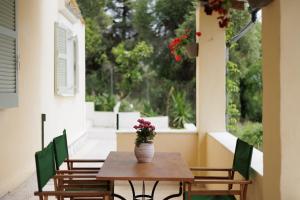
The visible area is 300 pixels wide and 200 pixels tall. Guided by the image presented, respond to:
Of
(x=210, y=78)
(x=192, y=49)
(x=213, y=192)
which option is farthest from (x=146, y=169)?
(x=192, y=49)

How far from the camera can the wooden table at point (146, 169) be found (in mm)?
2658

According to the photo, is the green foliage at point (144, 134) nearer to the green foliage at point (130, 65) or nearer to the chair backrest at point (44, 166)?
the chair backrest at point (44, 166)

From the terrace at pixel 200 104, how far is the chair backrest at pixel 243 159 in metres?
0.08

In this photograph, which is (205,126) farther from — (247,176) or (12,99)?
(12,99)

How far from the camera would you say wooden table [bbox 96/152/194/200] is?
105 inches

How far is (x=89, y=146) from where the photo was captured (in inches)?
340

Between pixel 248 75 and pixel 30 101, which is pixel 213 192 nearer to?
pixel 30 101

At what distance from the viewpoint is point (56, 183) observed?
10.1 feet

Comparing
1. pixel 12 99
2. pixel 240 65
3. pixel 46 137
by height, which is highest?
pixel 240 65

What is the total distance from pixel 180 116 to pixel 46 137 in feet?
8.21

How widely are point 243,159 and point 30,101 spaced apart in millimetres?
3118

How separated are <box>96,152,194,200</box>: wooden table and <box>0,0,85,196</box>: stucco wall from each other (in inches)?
54.3

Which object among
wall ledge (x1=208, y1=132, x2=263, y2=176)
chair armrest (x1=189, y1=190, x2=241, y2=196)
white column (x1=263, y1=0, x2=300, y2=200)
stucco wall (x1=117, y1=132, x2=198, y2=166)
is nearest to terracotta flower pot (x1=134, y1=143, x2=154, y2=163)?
chair armrest (x1=189, y1=190, x2=241, y2=196)

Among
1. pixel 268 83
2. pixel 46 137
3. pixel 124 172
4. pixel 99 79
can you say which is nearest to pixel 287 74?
pixel 268 83
